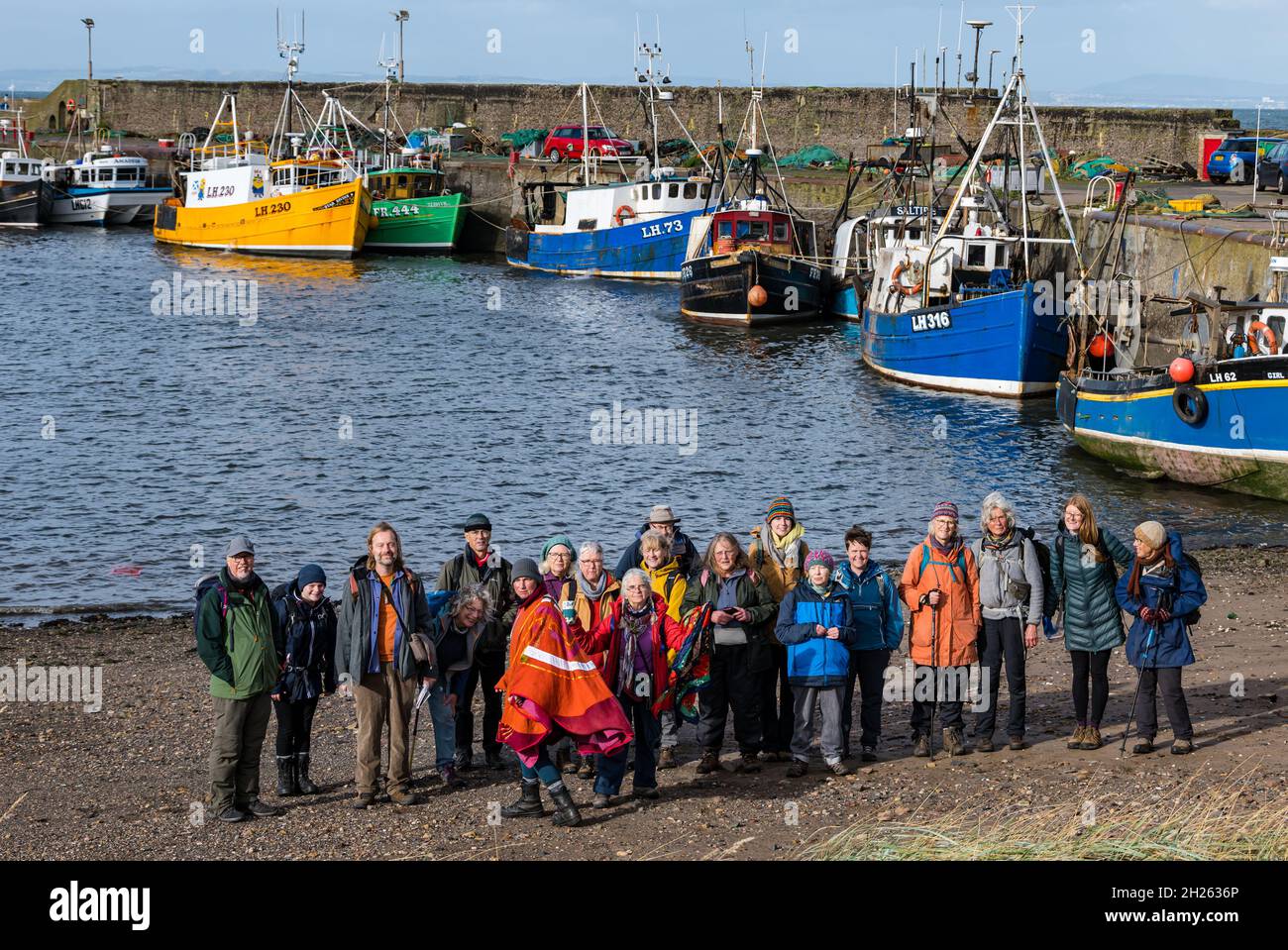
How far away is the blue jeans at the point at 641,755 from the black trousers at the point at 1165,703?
9.44 ft

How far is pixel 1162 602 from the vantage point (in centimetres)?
925

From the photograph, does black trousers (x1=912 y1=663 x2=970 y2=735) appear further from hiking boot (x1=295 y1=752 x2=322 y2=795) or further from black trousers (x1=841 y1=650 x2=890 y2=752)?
hiking boot (x1=295 y1=752 x2=322 y2=795)

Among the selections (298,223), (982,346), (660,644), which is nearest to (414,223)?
(298,223)

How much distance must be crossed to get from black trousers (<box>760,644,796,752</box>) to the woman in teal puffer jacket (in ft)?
5.42

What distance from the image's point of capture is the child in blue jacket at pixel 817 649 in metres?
9.15

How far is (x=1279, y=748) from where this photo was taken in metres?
9.55

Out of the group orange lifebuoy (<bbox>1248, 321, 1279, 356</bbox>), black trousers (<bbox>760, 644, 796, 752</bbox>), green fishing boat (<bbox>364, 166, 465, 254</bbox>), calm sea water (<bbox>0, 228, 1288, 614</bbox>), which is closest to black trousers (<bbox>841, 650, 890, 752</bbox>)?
black trousers (<bbox>760, 644, 796, 752</bbox>)

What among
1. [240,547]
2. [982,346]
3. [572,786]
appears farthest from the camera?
[982,346]

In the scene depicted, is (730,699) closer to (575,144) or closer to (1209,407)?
(1209,407)

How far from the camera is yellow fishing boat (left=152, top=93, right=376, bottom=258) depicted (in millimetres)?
52875

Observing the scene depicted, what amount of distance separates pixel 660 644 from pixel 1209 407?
1363cm

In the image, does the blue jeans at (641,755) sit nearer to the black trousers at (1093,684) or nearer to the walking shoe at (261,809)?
the walking shoe at (261,809)
